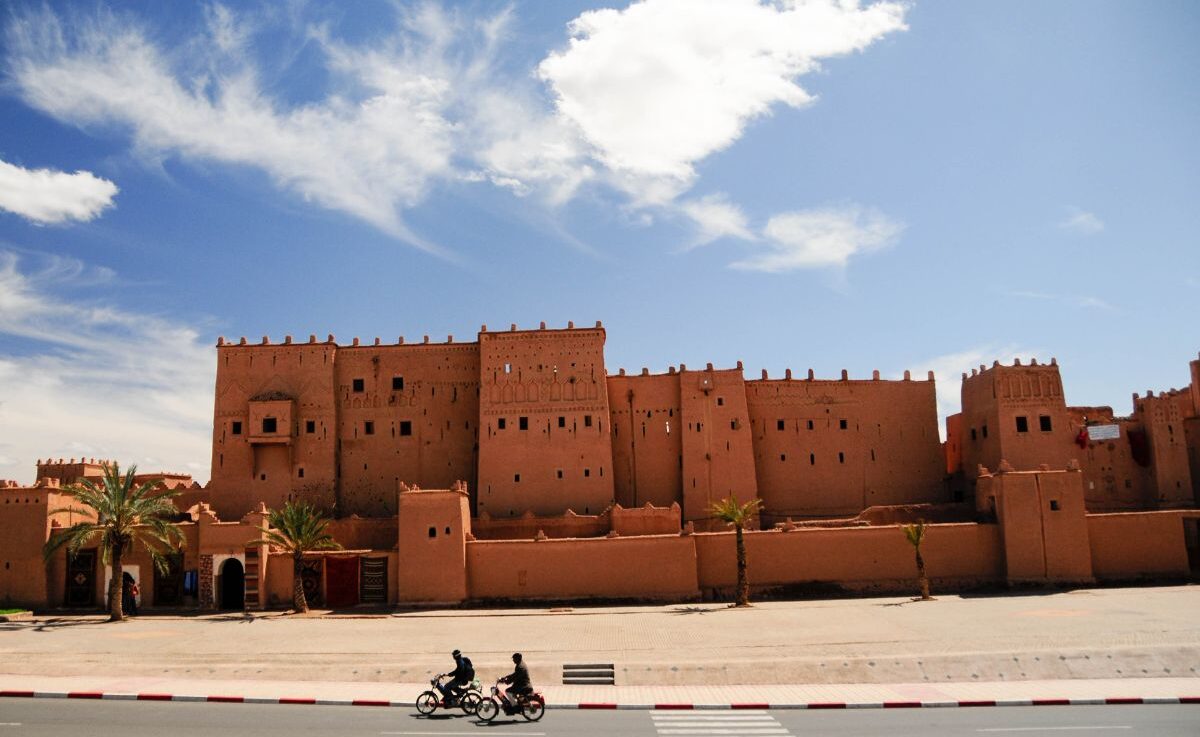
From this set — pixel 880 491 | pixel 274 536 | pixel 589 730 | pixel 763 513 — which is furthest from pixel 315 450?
pixel 589 730

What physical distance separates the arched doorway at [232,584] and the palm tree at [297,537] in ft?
5.42

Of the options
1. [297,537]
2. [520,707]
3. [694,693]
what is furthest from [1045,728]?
[297,537]

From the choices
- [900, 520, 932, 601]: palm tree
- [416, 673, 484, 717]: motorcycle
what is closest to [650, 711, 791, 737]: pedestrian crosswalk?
[416, 673, 484, 717]: motorcycle

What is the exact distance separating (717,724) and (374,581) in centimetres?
2055

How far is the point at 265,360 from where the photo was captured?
152 ft

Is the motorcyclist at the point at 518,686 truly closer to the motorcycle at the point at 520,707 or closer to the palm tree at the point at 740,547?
the motorcycle at the point at 520,707

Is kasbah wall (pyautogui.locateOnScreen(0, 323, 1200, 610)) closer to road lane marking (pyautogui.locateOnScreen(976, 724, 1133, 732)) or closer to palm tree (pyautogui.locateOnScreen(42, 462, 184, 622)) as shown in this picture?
palm tree (pyautogui.locateOnScreen(42, 462, 184, 622))

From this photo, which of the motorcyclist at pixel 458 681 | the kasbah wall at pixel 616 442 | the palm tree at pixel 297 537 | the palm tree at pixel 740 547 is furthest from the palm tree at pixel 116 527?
the palm tree at pixel 740 547

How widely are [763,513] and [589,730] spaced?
29231 mm

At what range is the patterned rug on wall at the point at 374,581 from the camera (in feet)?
117

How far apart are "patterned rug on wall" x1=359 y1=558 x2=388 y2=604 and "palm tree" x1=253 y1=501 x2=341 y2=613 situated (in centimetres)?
134

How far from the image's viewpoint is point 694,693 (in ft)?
68.0

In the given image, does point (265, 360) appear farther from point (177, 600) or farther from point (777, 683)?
point (777, 683)

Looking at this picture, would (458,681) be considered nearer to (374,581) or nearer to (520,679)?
(520,679)
